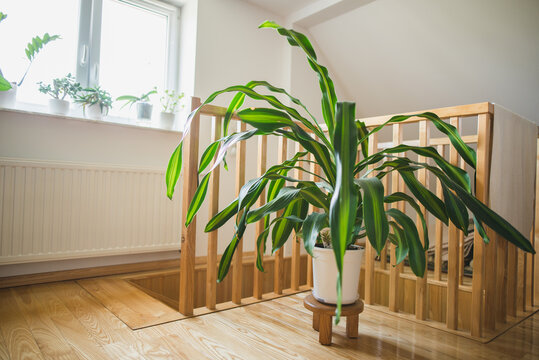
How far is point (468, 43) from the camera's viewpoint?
2463 millimetres

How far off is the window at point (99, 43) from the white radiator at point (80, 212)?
1.74 ft

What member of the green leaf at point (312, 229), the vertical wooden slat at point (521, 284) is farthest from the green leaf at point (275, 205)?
the vertical wooden slat at point (521, 284)

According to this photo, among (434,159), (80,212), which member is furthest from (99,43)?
(434,159)

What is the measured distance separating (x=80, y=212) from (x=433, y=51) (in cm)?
268

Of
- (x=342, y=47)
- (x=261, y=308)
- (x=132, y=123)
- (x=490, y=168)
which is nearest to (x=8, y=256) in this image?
(x=132, y=123)

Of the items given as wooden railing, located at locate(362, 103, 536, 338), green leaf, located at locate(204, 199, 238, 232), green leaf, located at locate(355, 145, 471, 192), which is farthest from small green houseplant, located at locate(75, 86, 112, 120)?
green leaf, located at locate(355, 145, 471, 192)

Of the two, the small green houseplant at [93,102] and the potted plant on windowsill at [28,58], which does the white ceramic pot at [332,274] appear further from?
the potted plant on windowsill at [28,58]

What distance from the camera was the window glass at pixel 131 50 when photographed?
2393mm

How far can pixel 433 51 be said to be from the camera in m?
2.64

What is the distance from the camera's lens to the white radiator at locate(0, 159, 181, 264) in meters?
1.83

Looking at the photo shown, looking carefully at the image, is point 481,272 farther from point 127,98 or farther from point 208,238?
point 127,98

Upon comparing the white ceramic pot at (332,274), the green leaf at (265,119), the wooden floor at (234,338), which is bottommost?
the wooden floor at (234,338)

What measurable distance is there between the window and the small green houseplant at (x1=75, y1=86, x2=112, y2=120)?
0.17 meters

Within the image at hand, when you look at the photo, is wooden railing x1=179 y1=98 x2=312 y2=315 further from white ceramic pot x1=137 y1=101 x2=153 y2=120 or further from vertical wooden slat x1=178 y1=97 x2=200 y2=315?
white ceramic pot x1=137 y1=101 x2=153 y2=120
